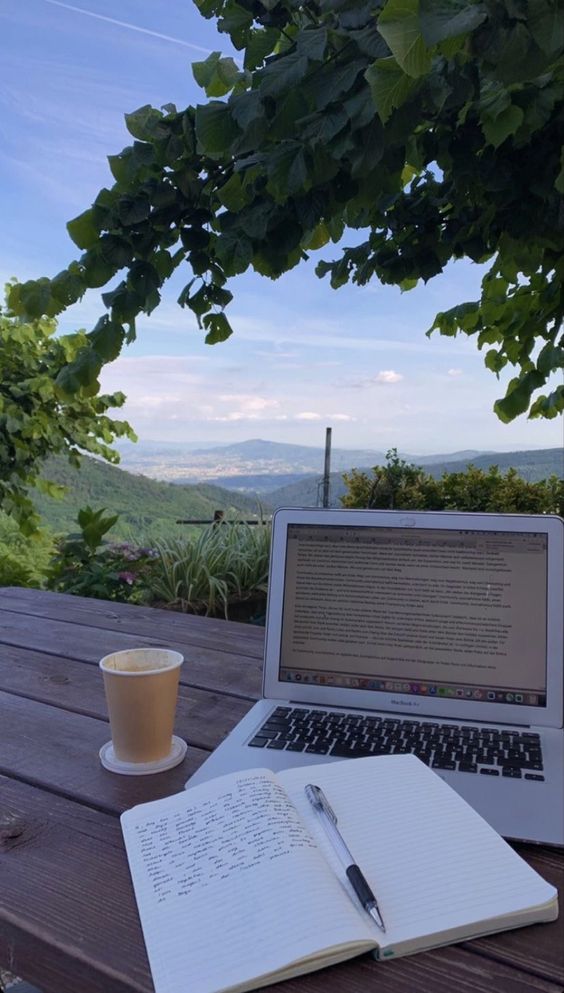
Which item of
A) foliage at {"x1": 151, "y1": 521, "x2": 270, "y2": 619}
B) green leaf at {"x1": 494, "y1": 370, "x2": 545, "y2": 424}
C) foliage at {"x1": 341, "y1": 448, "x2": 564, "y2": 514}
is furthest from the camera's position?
foliage at {"x1": 341, "y1": 448, "x2": 564, "y2": 514}

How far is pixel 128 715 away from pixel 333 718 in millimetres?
275

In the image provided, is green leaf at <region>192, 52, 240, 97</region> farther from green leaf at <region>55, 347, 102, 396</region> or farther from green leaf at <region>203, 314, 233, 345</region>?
green leaf at <region>55, 347, 102, 396</region>

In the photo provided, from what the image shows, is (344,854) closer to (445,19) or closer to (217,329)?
(445,19)

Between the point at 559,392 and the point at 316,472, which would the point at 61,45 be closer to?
the point at 316,472

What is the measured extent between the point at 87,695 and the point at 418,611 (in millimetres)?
526

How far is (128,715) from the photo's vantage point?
2.52ft

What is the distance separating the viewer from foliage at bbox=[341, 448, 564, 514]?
4.05m

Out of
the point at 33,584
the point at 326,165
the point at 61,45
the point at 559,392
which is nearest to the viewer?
the point at 326,165

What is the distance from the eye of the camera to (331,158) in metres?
1.26

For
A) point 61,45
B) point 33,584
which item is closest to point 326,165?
point 33,584

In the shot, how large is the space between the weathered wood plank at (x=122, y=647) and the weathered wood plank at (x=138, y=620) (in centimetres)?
2

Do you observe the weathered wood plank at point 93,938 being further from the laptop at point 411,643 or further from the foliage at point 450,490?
the foliage at point 450,490

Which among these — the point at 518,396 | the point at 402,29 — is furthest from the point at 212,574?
the point at 402,29

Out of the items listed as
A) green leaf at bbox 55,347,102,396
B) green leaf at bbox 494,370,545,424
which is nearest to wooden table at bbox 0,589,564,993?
green leaf at bbox 55,347,102,396
